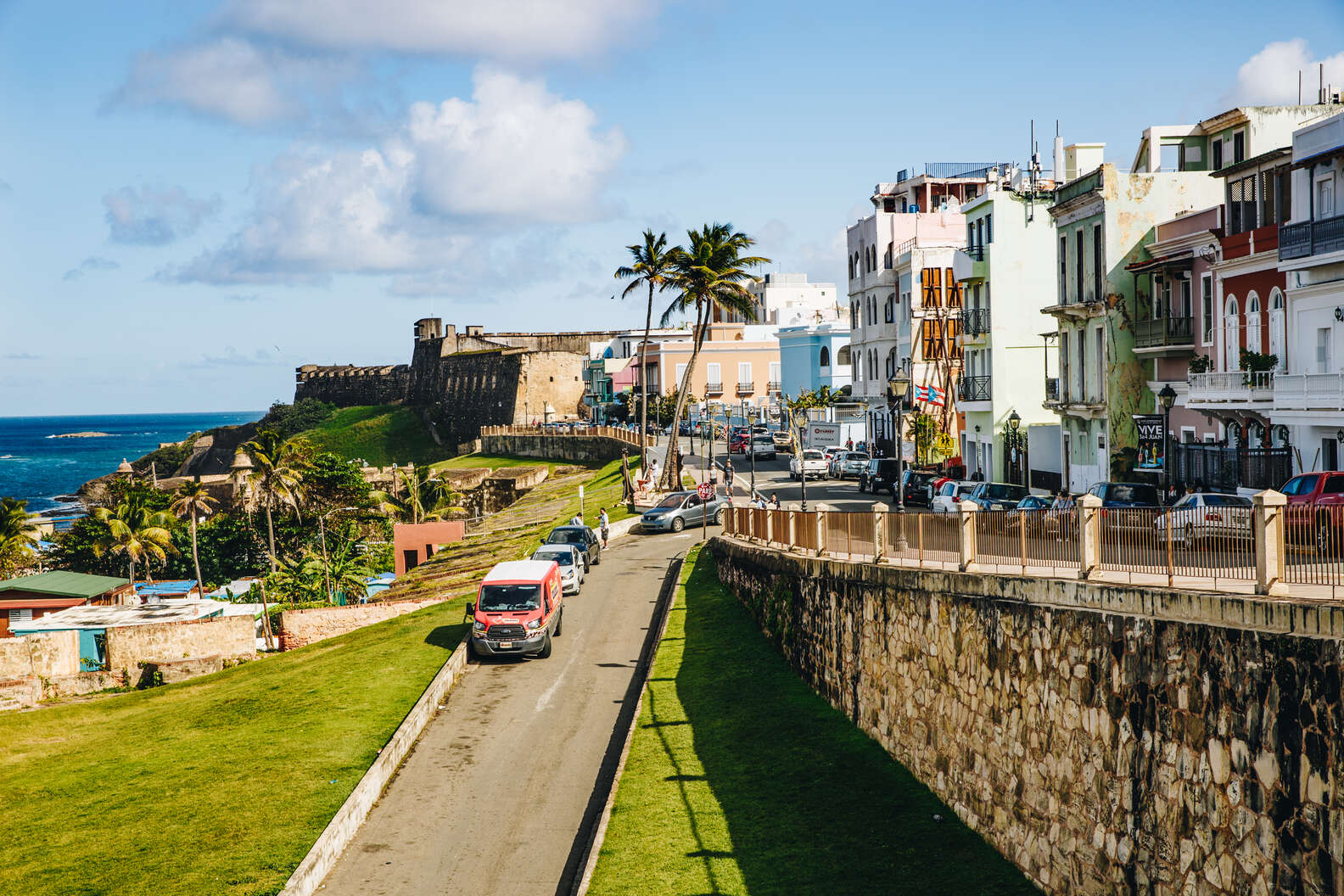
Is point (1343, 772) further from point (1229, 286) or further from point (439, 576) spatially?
point (439, 576)

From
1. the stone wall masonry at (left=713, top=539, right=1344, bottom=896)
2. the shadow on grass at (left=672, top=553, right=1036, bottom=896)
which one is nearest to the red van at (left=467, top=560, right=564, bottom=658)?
the shadow on grass at (left=672, top=553, right=1036, bottom=896)

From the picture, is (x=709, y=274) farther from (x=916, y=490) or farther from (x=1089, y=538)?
(x=1089, y=538)

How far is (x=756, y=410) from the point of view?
270ft

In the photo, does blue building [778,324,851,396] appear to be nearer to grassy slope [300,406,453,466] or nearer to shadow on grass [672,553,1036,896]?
grassy slope [300,406,453,466]

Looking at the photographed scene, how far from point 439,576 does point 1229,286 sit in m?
29.7

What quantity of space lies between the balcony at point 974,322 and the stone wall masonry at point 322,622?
27.1 metres

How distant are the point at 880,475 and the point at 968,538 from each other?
106 feet

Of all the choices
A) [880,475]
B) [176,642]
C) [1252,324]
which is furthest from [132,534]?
[1252,324]

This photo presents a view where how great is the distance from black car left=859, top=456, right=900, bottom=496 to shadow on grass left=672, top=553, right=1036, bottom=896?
22.8m

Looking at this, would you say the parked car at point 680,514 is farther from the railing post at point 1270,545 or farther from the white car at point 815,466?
the railing post at point 1270,545

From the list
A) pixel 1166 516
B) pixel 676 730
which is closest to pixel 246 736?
pixel 676 730

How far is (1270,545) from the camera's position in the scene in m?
11.3

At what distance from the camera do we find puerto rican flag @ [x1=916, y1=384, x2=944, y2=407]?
4988 cm

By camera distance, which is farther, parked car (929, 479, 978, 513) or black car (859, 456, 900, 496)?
black car (859, 456, 900, 496)
